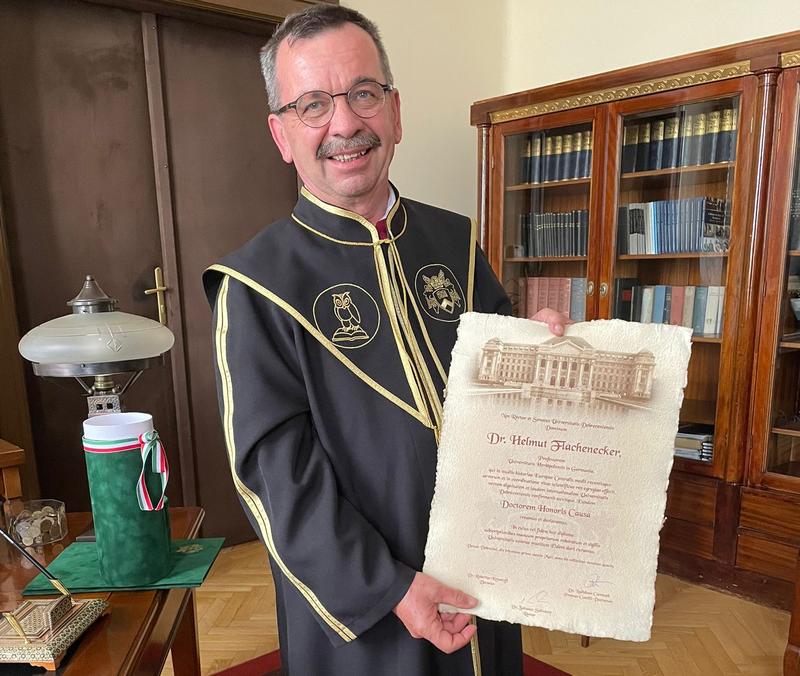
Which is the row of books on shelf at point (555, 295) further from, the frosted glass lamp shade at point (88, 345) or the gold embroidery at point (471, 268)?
the frosted glass lamp shade at point (88, 345)

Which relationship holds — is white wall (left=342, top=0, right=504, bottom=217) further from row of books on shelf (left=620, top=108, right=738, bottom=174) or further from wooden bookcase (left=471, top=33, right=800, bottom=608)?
row of books on shelf (left=620, top=108, right=738, bottom=174)

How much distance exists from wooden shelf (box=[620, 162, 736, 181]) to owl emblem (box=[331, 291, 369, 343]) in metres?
1.96

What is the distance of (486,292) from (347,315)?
1.14 ft

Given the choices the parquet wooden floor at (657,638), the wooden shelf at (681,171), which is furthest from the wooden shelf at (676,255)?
the parquet wooden floor at (657,638)

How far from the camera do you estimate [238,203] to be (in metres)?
2.77

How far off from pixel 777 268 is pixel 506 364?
6.06 feet

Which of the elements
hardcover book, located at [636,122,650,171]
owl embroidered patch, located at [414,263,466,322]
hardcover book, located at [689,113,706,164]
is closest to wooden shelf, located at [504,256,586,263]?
hardcover book, located at [636,122,650,171]

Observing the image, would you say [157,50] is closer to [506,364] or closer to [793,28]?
[506,364]

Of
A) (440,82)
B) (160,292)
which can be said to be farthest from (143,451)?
(440,82)

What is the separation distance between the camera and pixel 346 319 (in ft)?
3.28

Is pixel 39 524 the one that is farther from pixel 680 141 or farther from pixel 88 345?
pixel 680 141

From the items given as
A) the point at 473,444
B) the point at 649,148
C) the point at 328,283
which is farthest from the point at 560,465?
the point at 649,148

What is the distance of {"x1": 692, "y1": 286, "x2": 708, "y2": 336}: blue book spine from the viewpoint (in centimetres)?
250

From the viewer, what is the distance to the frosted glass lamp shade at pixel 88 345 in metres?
1.26
